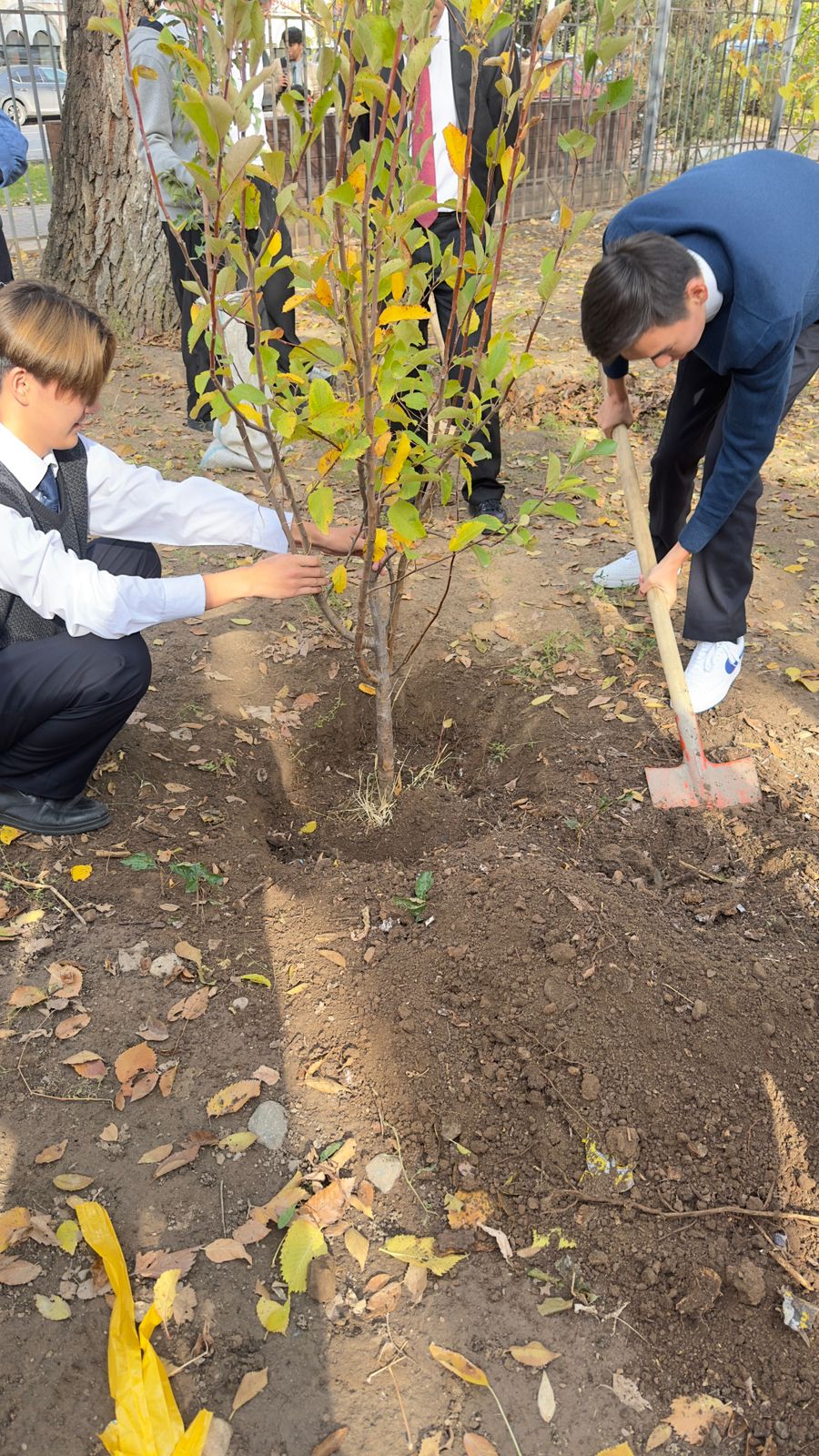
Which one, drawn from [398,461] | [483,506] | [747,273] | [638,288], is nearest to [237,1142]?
[398,461]

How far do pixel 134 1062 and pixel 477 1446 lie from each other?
0.97 m

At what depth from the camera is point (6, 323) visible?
2279 millimetres

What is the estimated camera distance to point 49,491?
8.41ft

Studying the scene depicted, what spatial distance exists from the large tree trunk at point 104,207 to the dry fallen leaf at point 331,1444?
22.4 feet

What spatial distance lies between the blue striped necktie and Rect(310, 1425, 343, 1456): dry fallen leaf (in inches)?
81.2

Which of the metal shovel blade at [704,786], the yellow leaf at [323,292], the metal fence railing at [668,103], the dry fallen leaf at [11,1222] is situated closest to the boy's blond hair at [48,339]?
the yellow leaf at [323,292]

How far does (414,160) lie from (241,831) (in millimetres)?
1689

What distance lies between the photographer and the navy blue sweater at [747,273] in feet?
8.25

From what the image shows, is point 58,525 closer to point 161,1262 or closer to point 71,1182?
point 71,1182

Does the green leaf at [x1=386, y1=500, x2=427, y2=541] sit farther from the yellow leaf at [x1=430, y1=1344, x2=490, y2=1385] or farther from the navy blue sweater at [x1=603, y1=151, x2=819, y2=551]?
the yellow leaf at [x1=430, y1=1344, x2=490, y2=1385]

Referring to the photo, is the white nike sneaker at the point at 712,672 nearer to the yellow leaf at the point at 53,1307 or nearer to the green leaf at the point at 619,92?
the green leaf at the point at 619,92

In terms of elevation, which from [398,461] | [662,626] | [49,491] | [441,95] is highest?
[441,95]

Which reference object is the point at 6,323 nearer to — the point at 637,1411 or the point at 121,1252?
the point at 121,1252

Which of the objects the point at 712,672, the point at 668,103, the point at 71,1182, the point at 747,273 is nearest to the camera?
the point at 71,1182
